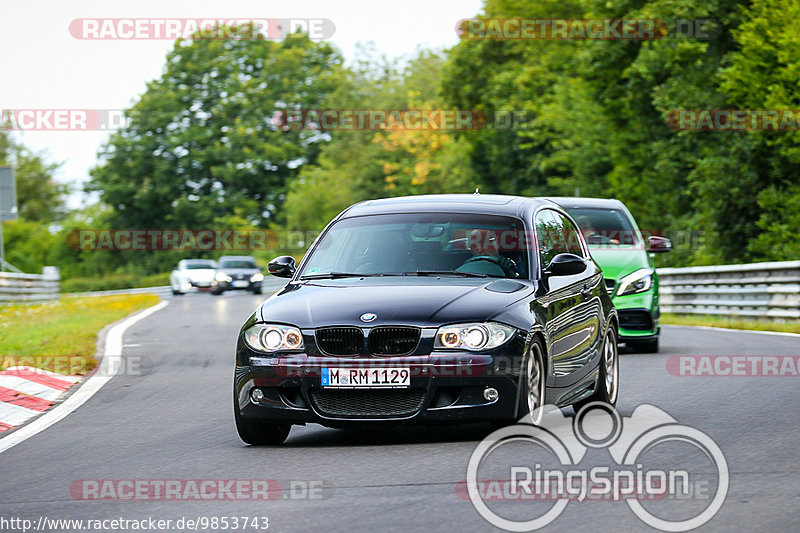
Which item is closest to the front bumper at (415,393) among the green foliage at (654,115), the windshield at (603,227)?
the windshield at (603,227)

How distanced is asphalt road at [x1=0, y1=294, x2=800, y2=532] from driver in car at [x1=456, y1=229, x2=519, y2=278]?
3.45 ft

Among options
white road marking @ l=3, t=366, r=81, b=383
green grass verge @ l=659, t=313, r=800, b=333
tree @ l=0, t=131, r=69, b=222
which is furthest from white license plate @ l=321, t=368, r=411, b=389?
tree @ l=0, t=131, r=69, b=222

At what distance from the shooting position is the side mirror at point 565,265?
30.7 ft

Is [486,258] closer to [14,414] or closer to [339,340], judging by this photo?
A: [339,340]

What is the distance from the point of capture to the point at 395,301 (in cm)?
860

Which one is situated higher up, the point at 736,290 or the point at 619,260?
the point at 619,260

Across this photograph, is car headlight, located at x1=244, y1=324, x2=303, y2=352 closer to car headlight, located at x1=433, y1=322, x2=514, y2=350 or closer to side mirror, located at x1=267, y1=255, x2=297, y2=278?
car headlight, located at x1=433, y1=322, x2=514, y2=350

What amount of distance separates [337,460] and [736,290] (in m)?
17.9

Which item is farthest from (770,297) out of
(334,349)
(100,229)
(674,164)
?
(100,229)

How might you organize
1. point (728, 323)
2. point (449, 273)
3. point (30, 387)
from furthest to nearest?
point (728, 323) → point (30, 387) → point (449, 273)

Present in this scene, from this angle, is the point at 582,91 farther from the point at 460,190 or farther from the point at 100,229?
the point at 100,229

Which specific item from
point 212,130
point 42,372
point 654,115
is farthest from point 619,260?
point 212,130

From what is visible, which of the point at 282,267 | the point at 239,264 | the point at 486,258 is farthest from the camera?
the point at 239,264

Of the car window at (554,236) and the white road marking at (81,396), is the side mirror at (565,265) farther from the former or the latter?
the white road marking at (81,396)
